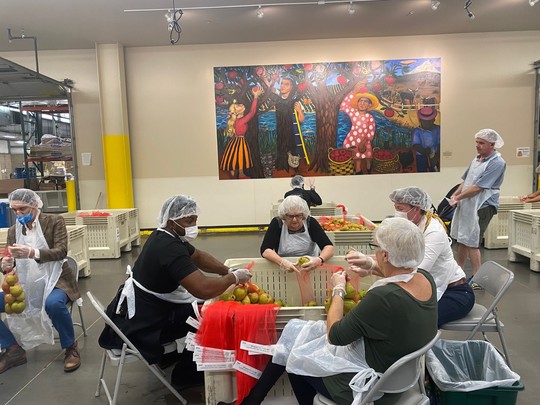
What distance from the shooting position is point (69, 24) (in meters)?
6.27

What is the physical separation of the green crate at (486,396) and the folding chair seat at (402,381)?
12.8 inches

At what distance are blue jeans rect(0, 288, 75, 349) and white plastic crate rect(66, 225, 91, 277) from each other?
184 centimetres

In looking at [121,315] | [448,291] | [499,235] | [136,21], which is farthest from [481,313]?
[136,21]

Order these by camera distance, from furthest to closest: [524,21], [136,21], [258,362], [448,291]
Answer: [524,21] → [136,21] → [448,291] → [258,362]

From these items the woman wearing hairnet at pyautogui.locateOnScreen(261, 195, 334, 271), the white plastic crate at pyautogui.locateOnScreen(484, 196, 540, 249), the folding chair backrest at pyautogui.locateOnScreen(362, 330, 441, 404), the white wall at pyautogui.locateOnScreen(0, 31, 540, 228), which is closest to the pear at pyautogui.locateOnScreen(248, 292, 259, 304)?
the woman wearing hairnet at pyautogui.locateOnScreen(261, 195, 334, 271)

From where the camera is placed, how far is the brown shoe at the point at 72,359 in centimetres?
275

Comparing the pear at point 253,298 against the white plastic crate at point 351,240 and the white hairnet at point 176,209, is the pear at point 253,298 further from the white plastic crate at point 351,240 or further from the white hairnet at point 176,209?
the white plastic crate at point 351,240

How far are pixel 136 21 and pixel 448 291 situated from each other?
234 inches

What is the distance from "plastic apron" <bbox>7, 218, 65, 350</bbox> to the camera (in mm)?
2746

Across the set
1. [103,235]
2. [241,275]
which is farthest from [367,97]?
[241,275]

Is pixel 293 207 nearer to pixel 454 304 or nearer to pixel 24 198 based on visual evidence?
pixel 454 304

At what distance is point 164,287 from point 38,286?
113cm

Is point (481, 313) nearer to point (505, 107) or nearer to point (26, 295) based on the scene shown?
point (26, 295)

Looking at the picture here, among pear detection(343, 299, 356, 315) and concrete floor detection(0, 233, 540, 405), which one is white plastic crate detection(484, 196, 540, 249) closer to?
concrete floor detection(0, 233, 540, 405)
